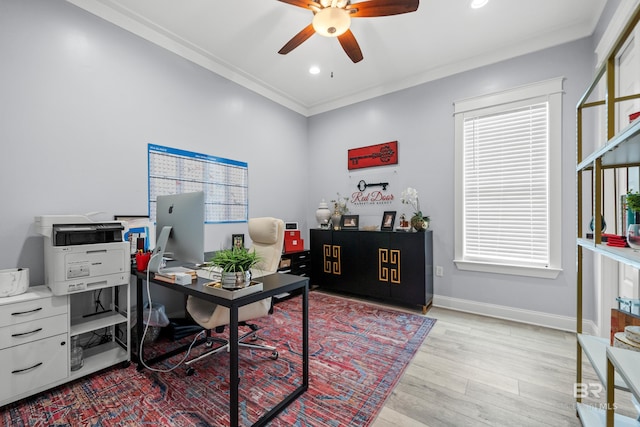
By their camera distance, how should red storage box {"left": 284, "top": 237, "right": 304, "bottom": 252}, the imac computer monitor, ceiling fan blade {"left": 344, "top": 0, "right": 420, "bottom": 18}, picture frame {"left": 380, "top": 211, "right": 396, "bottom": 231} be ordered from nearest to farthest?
the imac computer monitor, ceiling fan blade {"left": 344, "top": 0, "right": 420, "bottom": 18}, picture frame {"left": 380, "top": 211, "right": 396, "bottom": 231}, red storage box {"left": 284, "top": 237, "right": 304, "bottom": 252}

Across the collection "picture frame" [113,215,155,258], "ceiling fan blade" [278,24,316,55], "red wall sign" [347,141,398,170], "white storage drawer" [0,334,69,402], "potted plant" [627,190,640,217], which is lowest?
"white storage drawer" [0,334,69,402]

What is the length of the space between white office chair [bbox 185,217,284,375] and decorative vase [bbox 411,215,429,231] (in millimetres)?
1743

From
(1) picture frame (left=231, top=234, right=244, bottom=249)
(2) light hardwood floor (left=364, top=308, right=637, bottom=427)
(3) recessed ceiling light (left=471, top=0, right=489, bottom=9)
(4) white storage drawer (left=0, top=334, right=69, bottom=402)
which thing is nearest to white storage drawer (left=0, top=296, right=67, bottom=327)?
(4) white storage drawer (left=0, top=334, right=69, bottom=402)

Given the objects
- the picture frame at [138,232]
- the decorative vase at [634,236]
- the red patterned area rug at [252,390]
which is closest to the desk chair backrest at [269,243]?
the red patterned area rug at [252,390]

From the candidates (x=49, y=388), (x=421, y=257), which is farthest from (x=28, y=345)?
(x=421, y=257)

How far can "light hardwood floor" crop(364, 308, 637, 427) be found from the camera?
156cm

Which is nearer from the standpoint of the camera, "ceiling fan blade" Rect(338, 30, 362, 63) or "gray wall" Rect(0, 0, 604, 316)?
"gray wall" Rect(0, 0, 604, 316)

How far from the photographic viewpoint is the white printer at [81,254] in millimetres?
1812

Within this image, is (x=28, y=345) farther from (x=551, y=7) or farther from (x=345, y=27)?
(x=551, y=7)

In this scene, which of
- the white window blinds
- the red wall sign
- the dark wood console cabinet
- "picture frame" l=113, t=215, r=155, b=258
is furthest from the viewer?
the red wall sign

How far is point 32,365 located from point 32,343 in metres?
0.14

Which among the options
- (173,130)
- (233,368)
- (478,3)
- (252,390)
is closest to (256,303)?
(252,390)

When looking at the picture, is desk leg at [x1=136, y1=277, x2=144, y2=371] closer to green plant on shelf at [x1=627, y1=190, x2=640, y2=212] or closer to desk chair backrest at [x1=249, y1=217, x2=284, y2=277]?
desk chair backrest at [x1=249, y1=217, x2=284, y2=277]

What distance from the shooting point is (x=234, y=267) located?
1.56 metres
